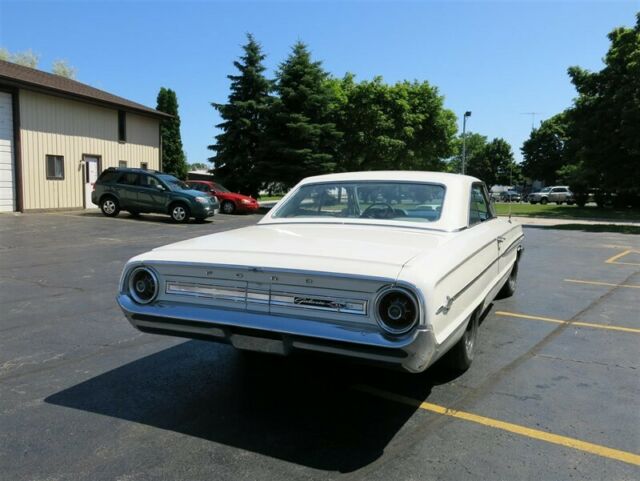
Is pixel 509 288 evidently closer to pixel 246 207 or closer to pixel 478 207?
pixel 478 207

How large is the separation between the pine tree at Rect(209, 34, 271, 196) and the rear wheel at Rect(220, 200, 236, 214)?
263 inches

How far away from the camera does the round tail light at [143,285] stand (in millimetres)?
3586

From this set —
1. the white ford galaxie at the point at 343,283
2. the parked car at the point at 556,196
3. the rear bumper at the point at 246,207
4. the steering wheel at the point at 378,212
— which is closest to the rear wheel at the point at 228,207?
the rear bumper at the point at 246,207

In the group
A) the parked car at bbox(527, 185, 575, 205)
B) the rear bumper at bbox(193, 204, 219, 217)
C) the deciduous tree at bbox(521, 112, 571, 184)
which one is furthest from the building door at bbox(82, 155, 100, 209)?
the deciduous tree at bbox(521, 112, 571, 184)

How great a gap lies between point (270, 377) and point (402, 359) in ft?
5.43

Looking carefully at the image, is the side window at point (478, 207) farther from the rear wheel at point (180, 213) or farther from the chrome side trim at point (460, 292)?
the rear wheel at point (180, 213)

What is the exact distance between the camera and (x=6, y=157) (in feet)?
66.0

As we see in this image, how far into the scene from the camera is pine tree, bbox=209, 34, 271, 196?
31.8m

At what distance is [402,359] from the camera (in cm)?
285

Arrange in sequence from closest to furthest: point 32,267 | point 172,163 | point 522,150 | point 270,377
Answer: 1. point 270,377
2. point 32,267
3. point 172,163
4. point 522,150

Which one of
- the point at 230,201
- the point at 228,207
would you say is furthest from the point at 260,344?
the point at 228,207

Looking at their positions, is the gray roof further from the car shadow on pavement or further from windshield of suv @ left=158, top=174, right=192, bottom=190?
the car shadow on pavement

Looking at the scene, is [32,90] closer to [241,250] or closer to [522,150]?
[241,250]

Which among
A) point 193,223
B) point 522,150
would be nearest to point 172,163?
point 193,223
